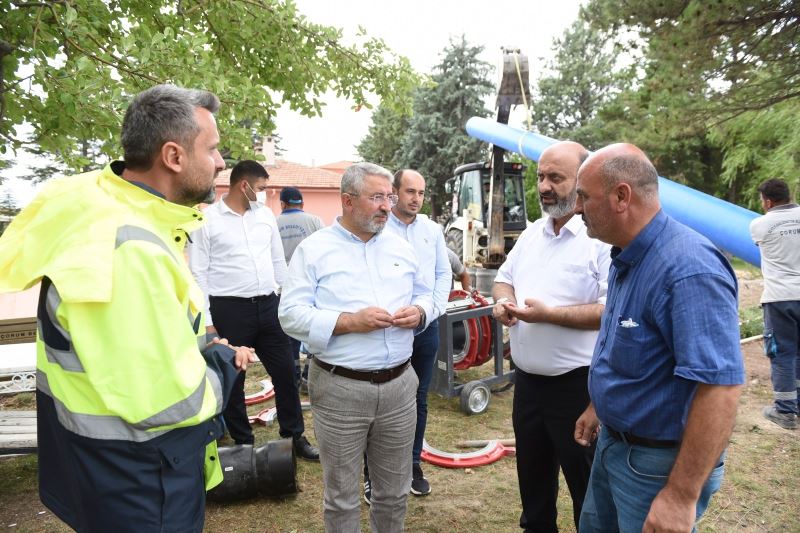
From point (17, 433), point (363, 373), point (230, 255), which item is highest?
point (230, 255)

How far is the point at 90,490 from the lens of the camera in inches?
53.9

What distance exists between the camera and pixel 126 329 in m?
1.27

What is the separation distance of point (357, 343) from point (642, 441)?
1268mm

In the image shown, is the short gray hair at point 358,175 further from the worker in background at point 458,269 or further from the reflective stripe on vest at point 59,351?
the worker in background at point 458,269

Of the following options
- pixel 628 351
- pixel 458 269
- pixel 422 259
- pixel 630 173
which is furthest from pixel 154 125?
pixel 458 269

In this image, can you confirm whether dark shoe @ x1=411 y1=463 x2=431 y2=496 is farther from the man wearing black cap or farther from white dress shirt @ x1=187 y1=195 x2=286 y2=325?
the man wearing black cap

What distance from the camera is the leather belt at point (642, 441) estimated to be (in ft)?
5.18

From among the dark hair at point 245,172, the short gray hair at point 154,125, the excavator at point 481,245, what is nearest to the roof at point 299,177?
the excavator at point 481,245

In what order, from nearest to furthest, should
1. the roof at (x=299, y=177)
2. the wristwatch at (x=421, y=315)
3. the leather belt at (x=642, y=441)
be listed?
the leather belt at (x=642, y=441)
the wristwatch at (x=421, y=315)
the roof at (x=299, y=177)

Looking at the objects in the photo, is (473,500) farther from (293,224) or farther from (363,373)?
(293,224)

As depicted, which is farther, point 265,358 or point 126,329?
point 265,358

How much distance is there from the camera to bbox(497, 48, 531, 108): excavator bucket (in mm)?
7160

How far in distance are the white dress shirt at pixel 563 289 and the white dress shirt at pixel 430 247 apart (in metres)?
1.05

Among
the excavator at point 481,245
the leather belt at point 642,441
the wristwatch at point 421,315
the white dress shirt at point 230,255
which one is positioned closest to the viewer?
the leather belt at point 642,441
